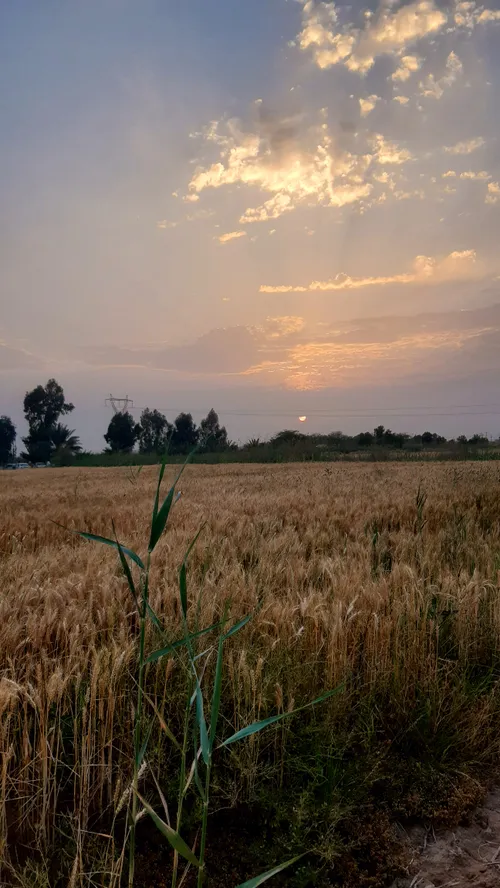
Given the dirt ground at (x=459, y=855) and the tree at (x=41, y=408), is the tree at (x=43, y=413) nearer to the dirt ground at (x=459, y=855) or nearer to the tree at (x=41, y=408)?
the tree at (x=41, y=408)

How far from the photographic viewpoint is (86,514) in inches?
286

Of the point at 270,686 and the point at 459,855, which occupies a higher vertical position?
the point at 270,686

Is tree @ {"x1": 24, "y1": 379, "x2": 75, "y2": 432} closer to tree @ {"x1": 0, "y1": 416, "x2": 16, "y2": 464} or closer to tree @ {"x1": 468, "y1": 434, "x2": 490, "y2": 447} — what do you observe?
tree @ {"x1": 0, "y1": 416, "x2": 16, "y2": 464}

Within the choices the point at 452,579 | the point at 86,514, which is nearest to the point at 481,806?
the point at 452,579

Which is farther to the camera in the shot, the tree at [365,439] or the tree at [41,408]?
the tree at [41,408]

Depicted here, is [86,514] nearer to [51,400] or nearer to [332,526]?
[332,526]

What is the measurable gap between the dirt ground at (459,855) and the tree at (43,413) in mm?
79684

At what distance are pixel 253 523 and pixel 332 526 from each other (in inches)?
33.9

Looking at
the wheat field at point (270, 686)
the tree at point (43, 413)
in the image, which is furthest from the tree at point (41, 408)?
the wheat field at point (270, 686)

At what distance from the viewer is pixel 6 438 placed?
8669 cm

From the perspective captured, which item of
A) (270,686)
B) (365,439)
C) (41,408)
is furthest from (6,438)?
(270,686)

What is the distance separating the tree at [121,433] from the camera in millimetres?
73062

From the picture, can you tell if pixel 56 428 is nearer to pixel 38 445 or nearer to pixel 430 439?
pixel 38 445

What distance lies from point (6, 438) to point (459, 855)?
94327mm
